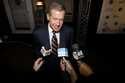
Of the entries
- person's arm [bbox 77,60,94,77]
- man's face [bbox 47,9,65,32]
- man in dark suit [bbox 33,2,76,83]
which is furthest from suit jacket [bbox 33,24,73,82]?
A: person's arm [bbox 77,60,94,77]

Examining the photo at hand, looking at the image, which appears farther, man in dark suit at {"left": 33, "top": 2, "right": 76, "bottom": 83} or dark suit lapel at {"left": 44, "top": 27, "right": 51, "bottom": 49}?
dark suit lapel at {"left": 44, "top": 27, "right": 51, "bottom": 49}

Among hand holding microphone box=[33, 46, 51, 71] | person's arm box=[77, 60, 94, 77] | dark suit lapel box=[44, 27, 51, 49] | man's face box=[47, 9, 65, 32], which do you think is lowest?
person's arm box=[77, 60, 94, 77]

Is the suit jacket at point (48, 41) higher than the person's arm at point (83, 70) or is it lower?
higher

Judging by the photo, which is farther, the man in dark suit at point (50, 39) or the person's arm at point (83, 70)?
the person's arm at point (83, 70)

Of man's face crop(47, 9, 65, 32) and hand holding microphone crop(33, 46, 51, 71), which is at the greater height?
man's face crop(47, 9, 65, 32)

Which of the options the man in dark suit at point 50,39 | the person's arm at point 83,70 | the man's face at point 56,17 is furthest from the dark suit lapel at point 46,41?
the person's arm at point 83,70

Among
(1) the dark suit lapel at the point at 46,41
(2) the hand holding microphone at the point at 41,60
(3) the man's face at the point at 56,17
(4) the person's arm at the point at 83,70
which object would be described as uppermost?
(3) the man's face at the point at 56,17

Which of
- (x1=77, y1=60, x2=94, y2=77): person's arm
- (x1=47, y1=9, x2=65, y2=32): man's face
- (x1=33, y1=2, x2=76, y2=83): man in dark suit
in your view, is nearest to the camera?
(x1=47, y1=9, x2=65, y2=32): man's face

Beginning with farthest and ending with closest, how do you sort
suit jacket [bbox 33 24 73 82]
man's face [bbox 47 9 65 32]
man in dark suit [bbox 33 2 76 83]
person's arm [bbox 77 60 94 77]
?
person's arm [bbox 77 60 94 77]
suit jacket [bbox 33 24 73 82]
man in dark suit [bbox 33 2 76 83]
man's face [bbox 47 9 65 32]

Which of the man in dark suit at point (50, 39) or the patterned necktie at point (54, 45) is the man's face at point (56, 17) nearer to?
the man in dark suit at point (50, 39)

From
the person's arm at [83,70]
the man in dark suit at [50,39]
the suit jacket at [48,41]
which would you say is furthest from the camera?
the person's arm at [83,70]

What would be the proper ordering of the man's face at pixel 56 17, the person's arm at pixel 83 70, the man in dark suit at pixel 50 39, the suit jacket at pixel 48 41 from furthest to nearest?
1. the person's arm at pixel 83 70
2. the suit jacket at pixel 48 41
3. the man in dark suit at pixel 50 39
4. the man's face at pixel 56 17

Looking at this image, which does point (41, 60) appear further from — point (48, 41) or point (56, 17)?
point (56, 17)

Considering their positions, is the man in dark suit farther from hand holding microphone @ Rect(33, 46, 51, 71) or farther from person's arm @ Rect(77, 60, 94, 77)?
person's arm @ Rect(77, 60, 94, 77)
